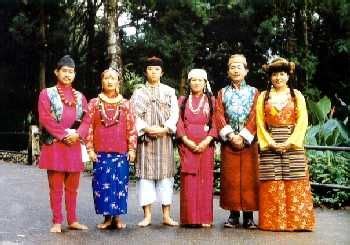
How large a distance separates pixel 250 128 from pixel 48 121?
2118mm

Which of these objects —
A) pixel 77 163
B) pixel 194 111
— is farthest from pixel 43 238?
pixel 194 111

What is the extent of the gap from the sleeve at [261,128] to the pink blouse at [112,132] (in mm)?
1316

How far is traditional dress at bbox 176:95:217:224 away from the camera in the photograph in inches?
256

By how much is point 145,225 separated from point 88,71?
1315cm

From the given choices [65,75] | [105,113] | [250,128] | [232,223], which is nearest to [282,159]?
[250,128]

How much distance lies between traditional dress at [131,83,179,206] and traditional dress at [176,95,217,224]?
6.0 inches

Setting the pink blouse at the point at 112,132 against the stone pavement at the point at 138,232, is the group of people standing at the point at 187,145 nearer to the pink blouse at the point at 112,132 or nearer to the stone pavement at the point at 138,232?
the pink blouse at the point at 112,132

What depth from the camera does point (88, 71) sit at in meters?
19.1

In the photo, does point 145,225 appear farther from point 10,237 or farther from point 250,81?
point 250,81

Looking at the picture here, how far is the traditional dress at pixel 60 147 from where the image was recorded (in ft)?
20.3

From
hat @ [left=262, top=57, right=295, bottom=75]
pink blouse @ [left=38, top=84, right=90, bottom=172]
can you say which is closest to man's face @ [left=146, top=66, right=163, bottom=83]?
pink blouse @ [left=38, top=84, right=90, bottom=172]

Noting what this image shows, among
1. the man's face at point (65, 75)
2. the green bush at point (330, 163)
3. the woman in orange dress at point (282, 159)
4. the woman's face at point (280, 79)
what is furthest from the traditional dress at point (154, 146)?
the green bush at point (330, 163)

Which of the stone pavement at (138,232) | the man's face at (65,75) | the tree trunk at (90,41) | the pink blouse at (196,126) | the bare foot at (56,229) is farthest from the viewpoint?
the tree trunk at (90,41)

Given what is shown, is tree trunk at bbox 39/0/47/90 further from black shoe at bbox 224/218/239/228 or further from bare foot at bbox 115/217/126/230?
black shoe at bbox 224/218/239/228
